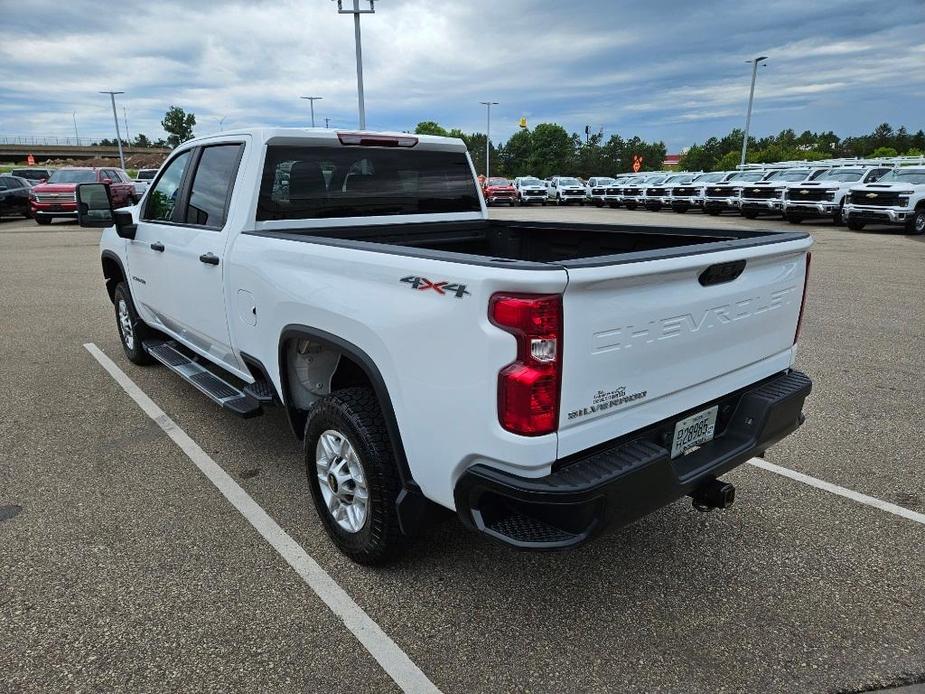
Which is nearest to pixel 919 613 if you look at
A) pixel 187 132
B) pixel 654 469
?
pixel 654 469

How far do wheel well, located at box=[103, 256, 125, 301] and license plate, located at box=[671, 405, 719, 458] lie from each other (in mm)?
5041

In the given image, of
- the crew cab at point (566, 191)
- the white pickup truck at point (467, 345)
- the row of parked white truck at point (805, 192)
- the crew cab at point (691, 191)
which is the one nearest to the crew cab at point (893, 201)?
the row of parked white truck at point (805, 192)

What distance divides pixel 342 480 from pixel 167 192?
2916 mm

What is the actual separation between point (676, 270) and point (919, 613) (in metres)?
1.79

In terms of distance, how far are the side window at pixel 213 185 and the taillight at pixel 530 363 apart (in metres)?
2.39

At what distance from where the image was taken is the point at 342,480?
2982 mm

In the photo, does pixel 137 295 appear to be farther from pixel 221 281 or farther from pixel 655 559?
pixel 655 559

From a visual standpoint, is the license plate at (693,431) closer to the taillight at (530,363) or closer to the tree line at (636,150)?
the taillight at (530,363)

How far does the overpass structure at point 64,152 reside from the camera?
370 feet

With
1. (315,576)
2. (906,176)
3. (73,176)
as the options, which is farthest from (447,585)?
(73,176)

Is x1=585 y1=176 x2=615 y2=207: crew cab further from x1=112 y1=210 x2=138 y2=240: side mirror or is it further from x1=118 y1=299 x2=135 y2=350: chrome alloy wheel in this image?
x1=112 y1=210 x2=138 y2=240: side mirror

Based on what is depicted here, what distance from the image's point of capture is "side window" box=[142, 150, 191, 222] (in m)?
4.58

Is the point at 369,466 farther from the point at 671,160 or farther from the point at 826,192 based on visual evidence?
the point at 671,160

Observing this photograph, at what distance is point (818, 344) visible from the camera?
6730 mm
